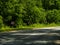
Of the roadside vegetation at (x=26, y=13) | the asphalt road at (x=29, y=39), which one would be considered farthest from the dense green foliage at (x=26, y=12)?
the asphalt road at (x=29, y=39)

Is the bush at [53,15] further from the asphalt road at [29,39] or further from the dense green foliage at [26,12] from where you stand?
the asphalt road at [29,39]

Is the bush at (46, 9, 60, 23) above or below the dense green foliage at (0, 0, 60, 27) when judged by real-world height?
below

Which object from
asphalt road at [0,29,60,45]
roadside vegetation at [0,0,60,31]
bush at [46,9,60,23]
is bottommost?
bush at [46,9,60,23]

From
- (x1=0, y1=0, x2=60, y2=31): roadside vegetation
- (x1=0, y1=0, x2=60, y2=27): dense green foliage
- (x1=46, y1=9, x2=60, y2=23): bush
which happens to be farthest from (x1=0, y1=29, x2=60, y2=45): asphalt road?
(x1=46, y1=9, x2=60, y2=23): bush

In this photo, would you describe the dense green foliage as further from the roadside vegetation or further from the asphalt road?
the asphalt road

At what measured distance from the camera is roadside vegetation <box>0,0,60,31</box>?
156ft

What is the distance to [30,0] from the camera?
2108 inches

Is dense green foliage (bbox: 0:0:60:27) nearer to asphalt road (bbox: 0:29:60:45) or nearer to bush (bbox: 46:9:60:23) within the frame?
bush (bbox: 46:9:60:23)

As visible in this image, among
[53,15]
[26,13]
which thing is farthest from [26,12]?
[53,15]

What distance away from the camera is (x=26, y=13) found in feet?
175

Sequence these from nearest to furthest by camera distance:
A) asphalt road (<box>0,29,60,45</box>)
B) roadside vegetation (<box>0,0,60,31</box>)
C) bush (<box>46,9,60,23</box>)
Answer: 1. asphalt road (<box>0,29,60,45</box>)
2. roadside vegetation (<box>0,0,60,31</box>)
3. bush (<box>46,9,60,23</box>)

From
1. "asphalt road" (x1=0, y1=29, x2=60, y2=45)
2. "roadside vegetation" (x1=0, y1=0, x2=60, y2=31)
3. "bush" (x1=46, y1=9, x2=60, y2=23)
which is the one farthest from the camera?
"bush" (x1=46, y1=9, x2=60, y2=23)

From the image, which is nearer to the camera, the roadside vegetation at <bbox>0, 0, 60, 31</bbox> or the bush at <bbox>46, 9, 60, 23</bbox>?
the roadside vegetation at <bbox>0, 0, 60, 31</bbox>

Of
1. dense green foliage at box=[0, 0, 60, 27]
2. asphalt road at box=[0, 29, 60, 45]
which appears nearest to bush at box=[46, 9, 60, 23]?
dense green foliage at box=[0, 0, 60, 27]
